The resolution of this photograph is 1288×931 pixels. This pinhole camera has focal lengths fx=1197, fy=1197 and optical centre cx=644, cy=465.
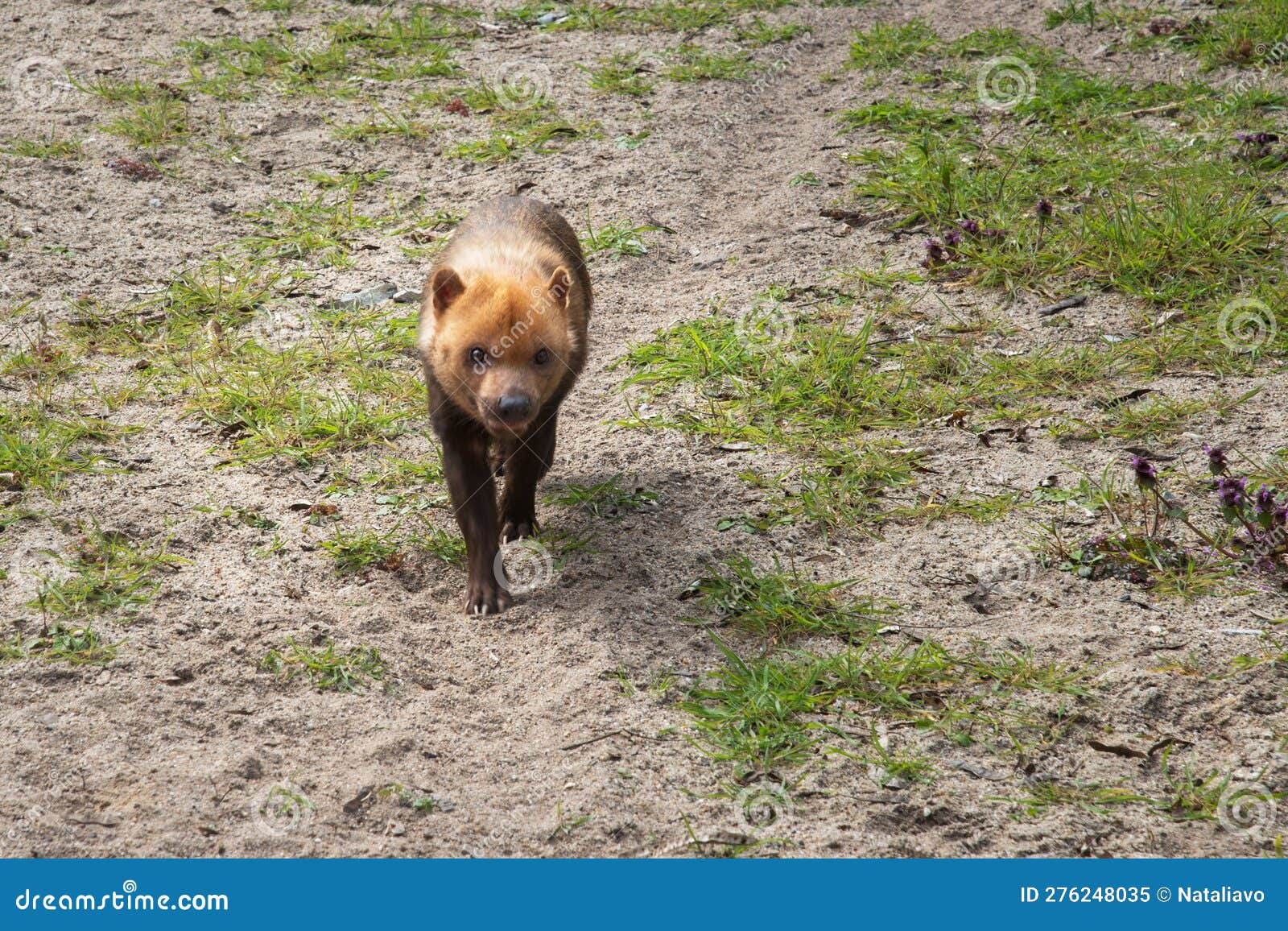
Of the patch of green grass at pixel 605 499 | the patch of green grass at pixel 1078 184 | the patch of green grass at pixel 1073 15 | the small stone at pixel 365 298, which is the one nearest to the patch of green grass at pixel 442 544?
the patch of green grass at pixel 605 499

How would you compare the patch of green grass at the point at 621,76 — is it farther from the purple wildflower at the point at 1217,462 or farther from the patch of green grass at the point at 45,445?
the purple wildflower at the point at 1217,462

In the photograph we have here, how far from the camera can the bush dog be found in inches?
171

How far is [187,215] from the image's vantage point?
7461mm

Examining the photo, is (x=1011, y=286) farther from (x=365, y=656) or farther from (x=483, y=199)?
(x=365, y=656)

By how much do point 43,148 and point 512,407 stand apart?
5.30 meters

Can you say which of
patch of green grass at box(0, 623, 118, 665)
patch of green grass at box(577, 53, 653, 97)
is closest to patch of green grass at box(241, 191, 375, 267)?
patch of green grass at box(577, 53, 653, 97)

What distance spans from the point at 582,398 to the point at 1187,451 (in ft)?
9.33

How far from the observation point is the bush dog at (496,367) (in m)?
4.34

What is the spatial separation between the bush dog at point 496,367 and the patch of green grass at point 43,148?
4.11 meters

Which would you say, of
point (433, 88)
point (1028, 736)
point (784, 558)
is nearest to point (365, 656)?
point (784, 558)

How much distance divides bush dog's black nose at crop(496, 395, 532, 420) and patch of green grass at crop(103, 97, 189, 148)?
511 cm

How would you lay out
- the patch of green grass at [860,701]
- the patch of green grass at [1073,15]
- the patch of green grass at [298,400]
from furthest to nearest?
→ the patch of green grass at [1073,15], the patch of green grass at [298,400], the patch of green grass at [860,701]

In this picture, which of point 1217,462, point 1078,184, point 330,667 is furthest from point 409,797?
point 1078,184

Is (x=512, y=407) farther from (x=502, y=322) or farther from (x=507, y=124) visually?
(x=507, y=124)
